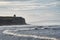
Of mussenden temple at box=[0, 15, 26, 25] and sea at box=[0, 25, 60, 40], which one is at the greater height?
sea at box=[0, 25, 60, 40]

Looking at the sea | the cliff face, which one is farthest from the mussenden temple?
the sea

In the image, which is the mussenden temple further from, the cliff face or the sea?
the sea

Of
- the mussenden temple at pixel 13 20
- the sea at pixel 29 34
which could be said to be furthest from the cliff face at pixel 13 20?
the sea at pixel 29 34

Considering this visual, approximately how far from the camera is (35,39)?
39.1 m

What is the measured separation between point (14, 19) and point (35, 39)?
6947cm

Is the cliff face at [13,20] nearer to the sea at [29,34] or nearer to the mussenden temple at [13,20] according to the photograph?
the mussenden temple at [13,20]

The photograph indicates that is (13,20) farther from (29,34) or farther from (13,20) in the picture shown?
(29,34)

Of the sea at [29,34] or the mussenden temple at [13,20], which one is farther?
the mussenden temple at [13,20]

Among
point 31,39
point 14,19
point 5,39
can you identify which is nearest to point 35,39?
point 31,39

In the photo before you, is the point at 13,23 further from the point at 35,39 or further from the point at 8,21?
the point at 35,39

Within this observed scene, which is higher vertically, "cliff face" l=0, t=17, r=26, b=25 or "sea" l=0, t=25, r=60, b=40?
"sea" l=0, t=25, r=60, b=40

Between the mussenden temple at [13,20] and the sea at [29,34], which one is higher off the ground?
the sea at [29,34]

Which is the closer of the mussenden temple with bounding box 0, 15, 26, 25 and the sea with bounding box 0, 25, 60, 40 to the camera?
the sea with bounding box 0, 25, 60, 40

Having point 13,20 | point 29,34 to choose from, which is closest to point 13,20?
point 13,20
